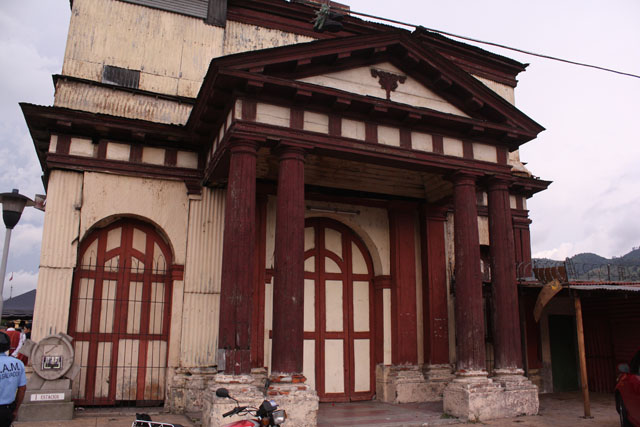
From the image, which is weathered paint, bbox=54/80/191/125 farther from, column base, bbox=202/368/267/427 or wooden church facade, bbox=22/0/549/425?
column base, bbox=202/368/267/427

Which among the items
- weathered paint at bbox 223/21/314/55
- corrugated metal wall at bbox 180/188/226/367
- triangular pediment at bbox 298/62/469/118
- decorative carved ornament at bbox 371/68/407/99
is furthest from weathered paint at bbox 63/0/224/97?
decorative carved ornament at bbox 371/68/407/99

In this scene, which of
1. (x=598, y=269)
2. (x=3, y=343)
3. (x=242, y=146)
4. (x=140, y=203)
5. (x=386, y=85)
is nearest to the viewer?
(x=3, y=343)

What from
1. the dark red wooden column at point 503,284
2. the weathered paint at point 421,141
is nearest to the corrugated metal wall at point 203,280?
the weathered paint at point 421,141

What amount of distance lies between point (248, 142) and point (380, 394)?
276 inches

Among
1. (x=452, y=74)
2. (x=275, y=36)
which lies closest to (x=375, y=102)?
(x=452, y=74)

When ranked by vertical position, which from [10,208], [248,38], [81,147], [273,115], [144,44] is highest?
[248,38]

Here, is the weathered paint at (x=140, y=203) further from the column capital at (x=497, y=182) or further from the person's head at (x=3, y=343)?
the column capital at (x=497, y=182)

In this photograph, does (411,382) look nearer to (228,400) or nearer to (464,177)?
(464,177)

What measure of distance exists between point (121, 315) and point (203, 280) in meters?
1.85

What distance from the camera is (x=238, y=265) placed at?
29.7 feet

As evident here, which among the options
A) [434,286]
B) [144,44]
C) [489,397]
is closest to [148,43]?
[144,44]

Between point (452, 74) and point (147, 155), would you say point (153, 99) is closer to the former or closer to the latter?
point (147, 155)

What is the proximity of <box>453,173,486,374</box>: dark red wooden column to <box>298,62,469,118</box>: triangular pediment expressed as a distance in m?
1.67

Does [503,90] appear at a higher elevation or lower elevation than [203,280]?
higher
